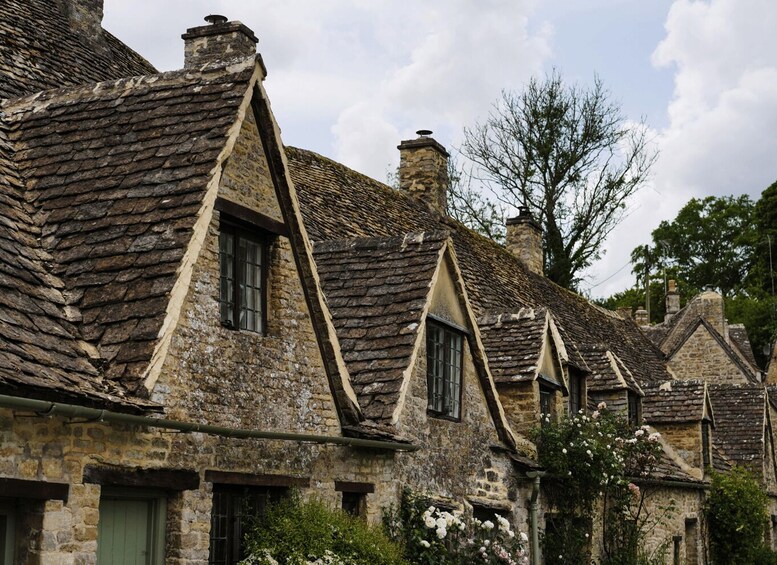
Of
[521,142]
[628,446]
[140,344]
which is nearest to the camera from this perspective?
[140,344]

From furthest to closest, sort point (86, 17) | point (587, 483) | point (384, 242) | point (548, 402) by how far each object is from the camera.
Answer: point (548, 402) → point (587, 483) → point (86, 17) → point (384, 242)

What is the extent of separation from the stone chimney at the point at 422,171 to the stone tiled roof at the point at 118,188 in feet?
42.2

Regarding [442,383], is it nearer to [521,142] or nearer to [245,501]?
[245,501]

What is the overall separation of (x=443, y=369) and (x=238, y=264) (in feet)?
14.8

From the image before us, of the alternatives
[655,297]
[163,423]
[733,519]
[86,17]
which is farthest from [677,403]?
[655,297]

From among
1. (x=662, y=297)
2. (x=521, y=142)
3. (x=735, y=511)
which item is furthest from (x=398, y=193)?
(x=662, y=297)

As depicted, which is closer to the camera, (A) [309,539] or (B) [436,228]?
(A) [309,539]

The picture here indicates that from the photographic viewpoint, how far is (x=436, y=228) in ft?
73.9

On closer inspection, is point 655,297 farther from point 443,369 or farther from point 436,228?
point 443,369

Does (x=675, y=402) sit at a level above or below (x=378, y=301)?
below

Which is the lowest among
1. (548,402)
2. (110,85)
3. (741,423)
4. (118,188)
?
(548,402)

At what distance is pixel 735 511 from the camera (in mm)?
25547

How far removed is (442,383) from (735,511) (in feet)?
45.8

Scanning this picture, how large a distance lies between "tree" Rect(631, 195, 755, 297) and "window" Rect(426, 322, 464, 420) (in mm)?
55123
